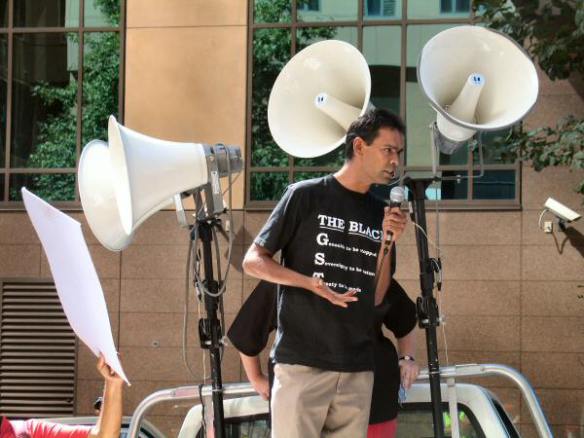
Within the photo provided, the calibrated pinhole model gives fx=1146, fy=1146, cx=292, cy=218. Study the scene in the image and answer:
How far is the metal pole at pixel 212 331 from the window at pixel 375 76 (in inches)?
278

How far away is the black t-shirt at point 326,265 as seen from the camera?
12.7ft

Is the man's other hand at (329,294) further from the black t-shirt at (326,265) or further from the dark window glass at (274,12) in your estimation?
the dark window glass at (274,12)

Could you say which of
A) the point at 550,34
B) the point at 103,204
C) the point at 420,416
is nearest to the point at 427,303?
the point at 420,416

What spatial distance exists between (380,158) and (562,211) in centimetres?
713

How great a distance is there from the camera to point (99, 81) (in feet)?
40.2

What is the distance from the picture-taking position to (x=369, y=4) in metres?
11.8

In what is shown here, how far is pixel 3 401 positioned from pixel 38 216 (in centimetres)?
967

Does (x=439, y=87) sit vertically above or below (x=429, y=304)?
above

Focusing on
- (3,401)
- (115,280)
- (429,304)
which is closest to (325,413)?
(429,304)

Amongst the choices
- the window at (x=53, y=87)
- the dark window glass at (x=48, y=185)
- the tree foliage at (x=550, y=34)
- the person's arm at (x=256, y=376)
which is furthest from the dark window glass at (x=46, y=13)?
the person's arm at (x=256, y=376)

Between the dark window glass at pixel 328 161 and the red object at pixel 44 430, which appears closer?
the red object at pixel 44 430

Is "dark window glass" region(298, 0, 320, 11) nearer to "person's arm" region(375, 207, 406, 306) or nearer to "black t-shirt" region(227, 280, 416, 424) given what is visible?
"black t-shirt" region(227, 280, 416, 424)

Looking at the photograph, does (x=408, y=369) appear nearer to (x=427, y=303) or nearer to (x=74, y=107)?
(x=427, y=303)

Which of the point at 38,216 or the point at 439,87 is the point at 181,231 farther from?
the point at 38,216
